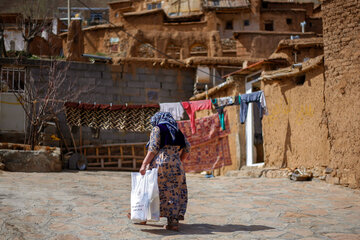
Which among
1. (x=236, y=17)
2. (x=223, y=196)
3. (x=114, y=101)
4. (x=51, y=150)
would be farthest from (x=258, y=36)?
(x=223, y=196)

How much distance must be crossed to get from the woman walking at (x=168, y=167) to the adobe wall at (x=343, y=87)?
4358mm

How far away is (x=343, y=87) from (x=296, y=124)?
171cm

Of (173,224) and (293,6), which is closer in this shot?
(173,224)

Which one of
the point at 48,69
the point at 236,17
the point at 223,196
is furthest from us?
the point at 236,17

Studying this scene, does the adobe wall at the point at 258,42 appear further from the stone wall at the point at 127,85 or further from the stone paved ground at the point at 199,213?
the stone paved ground at the point at 199,213

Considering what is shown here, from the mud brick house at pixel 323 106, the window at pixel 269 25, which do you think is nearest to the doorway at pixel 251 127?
the mud brick house at pixel 323 106

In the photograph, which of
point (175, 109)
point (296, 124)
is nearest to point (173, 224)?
point (296, 124)

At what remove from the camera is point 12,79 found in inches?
567

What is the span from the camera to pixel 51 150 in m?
11.2

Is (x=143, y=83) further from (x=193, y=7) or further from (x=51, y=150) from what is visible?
(x=193, y=7)

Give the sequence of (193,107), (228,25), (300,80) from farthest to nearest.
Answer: (228,25), (193,107), (300,80)

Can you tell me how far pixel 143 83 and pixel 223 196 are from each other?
8.70m

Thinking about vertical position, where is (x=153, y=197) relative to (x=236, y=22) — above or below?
below

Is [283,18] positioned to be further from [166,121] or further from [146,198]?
[146,198]
